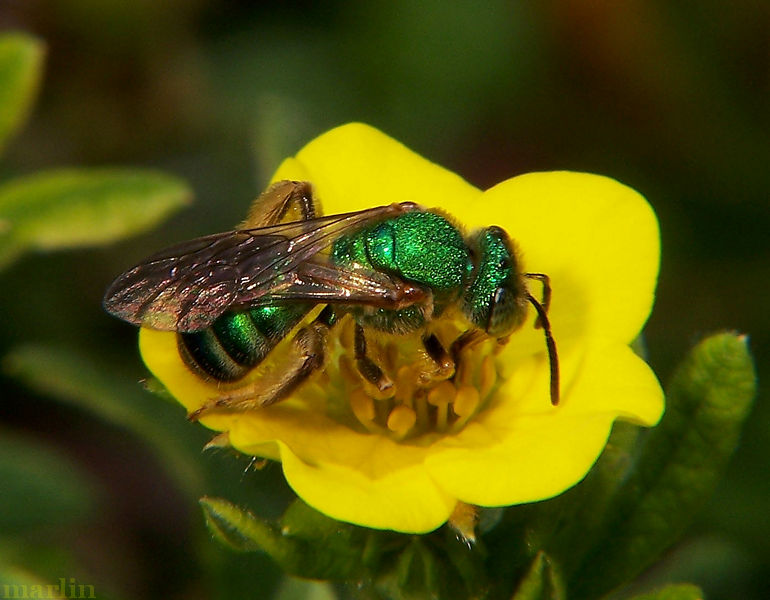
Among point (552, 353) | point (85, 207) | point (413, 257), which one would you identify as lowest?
point (85, 207)

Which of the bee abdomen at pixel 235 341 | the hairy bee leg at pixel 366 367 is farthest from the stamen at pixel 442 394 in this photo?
the bee abdomen at pixel 235 341

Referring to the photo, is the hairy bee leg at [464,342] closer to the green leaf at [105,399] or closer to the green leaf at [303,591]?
the green leaf at [303,591]

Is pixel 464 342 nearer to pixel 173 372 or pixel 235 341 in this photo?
pixel 235 341

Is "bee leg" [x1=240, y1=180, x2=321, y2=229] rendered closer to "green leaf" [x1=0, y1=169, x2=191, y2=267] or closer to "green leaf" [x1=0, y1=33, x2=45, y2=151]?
"green leaf" [x1=0, y1=169, x2=191, y2=267]

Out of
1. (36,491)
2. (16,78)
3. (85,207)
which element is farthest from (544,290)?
(16,78)

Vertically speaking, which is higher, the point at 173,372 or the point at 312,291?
the point at 312,291

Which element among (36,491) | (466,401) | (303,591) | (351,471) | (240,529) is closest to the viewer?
(240,529)
